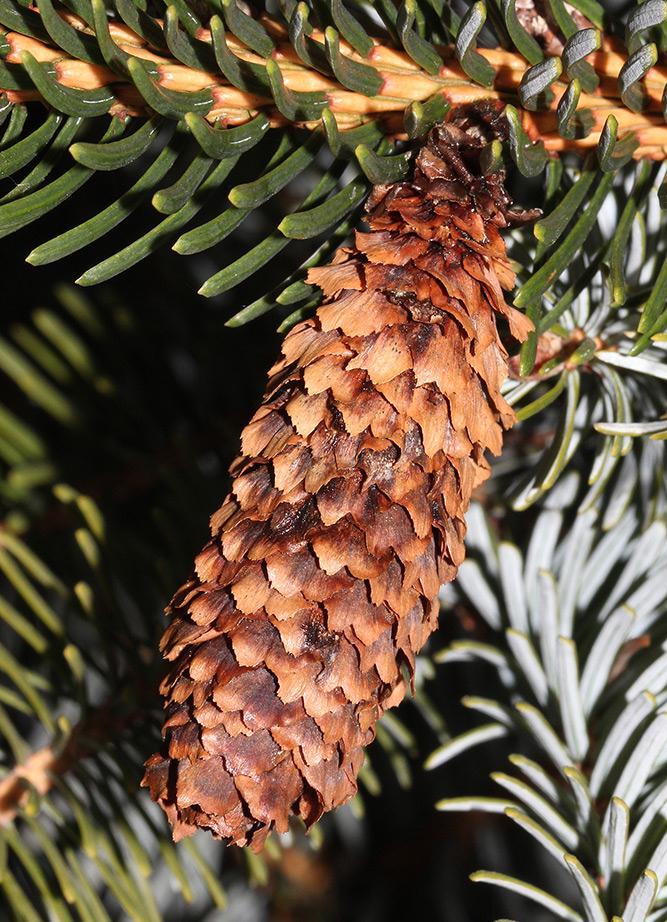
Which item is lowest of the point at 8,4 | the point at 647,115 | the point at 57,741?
the point at 57,741

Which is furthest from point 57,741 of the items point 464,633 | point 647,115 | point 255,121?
point 647,115

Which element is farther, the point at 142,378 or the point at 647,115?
the point at 142,378

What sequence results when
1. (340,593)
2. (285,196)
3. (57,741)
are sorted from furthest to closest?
(285,196), (57,741), (340,593)

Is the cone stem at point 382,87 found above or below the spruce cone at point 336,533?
above

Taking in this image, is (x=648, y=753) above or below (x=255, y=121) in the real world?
below

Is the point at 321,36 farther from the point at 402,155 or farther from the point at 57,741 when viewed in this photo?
the point at 57,741

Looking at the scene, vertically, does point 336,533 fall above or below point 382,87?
below

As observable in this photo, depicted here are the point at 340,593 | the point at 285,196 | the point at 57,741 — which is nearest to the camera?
the point at 340,593

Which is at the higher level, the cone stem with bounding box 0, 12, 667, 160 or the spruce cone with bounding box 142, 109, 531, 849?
the cone stem with bounding box 0, 12, 667, 160
